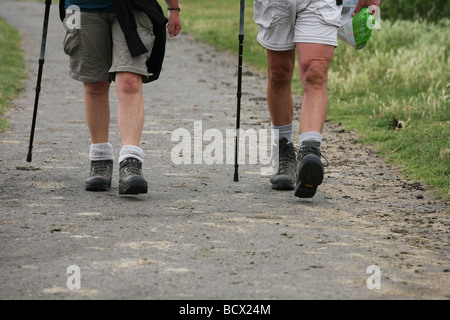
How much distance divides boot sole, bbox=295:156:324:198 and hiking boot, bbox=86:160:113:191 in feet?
4.56

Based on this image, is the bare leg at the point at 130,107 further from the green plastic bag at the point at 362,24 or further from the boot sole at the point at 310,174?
the green plastic bag at the point at 362,24

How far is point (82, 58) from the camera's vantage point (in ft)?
18.7

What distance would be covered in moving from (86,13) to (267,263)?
7.68ft

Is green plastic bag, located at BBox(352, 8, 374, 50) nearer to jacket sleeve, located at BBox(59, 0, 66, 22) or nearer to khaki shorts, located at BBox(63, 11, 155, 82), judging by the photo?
khaki shorts, located at BBox(63, 11, 155, 82)

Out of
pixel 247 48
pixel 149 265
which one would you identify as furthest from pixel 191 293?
pixel 247 48

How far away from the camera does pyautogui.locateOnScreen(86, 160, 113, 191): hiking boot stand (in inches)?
229

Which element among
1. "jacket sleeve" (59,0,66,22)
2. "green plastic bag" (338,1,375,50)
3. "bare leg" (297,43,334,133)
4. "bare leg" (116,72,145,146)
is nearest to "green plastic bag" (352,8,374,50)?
"green plastic bag" (338,1,375,50)

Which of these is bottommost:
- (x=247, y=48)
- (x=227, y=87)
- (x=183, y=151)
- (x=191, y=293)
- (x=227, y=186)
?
(x=191, y=293)

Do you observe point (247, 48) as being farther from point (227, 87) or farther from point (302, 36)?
point (302, 36)

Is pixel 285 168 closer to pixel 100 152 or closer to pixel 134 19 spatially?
pixel 100 152

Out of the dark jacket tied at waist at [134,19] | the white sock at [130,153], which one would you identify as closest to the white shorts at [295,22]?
the dark jacket tied at waist at [134,19]

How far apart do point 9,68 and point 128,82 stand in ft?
26.3

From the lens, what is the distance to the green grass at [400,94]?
730cm

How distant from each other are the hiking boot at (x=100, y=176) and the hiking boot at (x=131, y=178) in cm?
35
